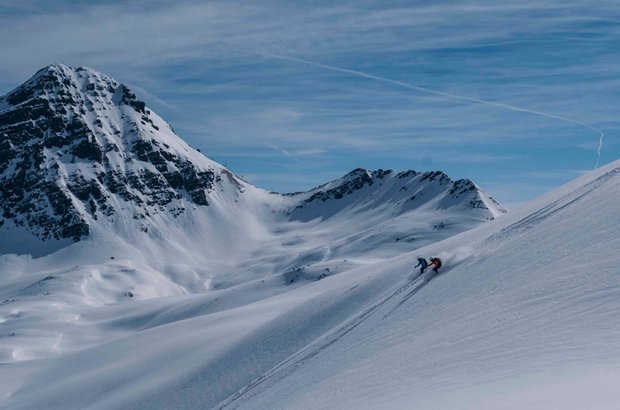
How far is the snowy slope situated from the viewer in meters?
16.7

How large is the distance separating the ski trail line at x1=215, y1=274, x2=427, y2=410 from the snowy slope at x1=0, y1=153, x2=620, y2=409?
0.14 m

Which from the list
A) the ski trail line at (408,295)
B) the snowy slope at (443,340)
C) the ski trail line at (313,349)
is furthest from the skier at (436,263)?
the ski trail line at (313,349)

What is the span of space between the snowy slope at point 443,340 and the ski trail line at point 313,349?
14 cm

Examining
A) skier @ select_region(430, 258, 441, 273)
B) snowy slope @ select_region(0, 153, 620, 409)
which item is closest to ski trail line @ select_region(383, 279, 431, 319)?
snowy slope @ select_region(0, 153, 620, 409)

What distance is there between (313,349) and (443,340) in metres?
11.7

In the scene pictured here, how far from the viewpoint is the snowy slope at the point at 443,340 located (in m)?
16.7

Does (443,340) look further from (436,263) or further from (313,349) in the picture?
(313,349)

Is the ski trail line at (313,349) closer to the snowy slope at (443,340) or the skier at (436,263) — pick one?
the snowy slope at (443,340)

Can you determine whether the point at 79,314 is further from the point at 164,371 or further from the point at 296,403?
the point at 296,403

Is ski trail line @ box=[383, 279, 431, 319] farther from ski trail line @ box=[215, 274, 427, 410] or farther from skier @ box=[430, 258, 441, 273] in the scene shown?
ski trail line @ box=[215, 274, 427, 410]

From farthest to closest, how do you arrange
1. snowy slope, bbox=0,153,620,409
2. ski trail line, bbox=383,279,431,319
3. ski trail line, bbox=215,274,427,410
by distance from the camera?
1. ski trail line, bbox=215,274,427,410
2. ski trail line, bbox=383,279,431,319
3. snowy slope, bbox=0,153,620,409

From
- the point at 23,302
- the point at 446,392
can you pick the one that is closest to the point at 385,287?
the point at 446,392

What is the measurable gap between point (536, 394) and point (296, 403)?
12.5 metres

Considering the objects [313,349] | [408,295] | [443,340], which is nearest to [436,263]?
[408,295]
